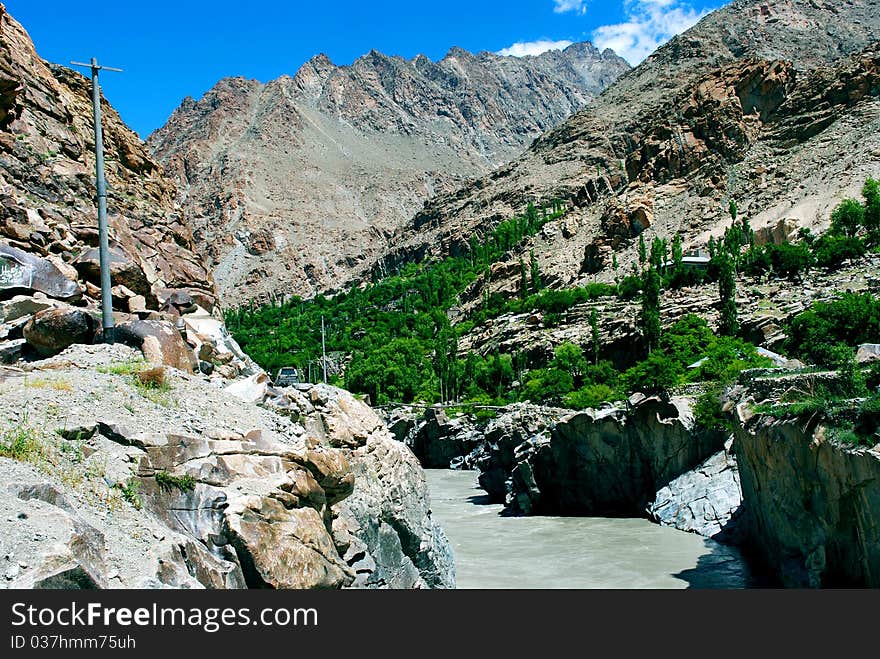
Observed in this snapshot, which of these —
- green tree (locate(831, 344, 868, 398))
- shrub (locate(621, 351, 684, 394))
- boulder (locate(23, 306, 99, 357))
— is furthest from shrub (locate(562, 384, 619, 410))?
boulder (locate(23, 306, 99, 357))

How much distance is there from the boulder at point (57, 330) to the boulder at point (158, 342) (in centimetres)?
43

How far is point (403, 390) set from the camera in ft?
249

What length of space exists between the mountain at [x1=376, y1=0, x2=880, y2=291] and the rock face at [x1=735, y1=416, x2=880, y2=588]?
60528 millimetres

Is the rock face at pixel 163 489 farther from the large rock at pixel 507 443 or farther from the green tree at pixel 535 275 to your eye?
the green tree at pixel 535 275

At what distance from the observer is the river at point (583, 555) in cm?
2153

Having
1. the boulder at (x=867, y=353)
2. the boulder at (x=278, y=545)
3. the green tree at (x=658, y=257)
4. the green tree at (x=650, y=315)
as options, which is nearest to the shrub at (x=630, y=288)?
the green tree at (x=658, y=257)

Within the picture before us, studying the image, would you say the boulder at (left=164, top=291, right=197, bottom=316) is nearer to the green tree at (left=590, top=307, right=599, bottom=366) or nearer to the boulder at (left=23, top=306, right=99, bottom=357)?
the boulder at (left=23, top=306, right=99, bottom=357)

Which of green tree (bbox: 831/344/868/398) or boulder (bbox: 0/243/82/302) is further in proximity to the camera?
green tree (bbox: 831/344/868/398)

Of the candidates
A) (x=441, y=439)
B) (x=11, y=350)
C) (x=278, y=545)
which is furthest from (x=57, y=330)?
(x=441, y=439)

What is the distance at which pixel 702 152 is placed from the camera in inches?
4035

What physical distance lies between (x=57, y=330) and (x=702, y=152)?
102859mm

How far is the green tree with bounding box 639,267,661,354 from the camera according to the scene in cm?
5654

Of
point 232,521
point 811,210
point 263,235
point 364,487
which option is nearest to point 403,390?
point 811,210

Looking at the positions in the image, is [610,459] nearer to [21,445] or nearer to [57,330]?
[57,330]
